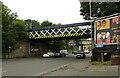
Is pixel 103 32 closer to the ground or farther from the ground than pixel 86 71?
farther from the ground

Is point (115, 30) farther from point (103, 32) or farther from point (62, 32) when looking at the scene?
point (62, 32)

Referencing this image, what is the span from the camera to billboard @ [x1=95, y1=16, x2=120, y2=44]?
1209 inches

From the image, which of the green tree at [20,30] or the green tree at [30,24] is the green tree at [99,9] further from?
the green tree at [30,24]

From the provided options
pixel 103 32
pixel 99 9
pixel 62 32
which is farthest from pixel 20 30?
pixel 103 32

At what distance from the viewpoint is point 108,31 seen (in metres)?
31.7

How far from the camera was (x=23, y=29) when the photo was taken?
5800 centimetres

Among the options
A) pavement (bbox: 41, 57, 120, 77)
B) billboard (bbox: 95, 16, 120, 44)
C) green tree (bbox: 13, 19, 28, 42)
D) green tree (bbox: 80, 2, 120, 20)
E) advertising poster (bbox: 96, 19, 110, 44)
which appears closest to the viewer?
pavement (bbox: 41, 57, 120, 77)

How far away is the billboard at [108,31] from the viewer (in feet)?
101

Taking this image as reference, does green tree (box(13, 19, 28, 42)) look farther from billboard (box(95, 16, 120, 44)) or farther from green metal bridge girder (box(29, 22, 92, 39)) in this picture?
billboard (box(95, 16, 120, 44))

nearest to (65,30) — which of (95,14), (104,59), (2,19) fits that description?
(2,19)

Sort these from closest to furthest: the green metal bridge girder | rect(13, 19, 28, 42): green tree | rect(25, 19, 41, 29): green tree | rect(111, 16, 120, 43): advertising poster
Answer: rect(111, 16, 120, 43): advertising poster < the green metal bridge girder < rect(13, 19, 28, 42): green tree < rect(25, 19, 41, 29): green tree

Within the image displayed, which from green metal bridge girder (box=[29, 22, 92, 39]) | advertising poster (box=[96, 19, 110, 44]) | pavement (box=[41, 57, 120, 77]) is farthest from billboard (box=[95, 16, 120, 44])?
green metal bridge girder (box=[29, 22, 92, 39])

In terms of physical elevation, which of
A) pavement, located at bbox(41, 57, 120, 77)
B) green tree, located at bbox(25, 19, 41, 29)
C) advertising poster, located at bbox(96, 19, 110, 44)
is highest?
green tree, located at bbox(25, 19, 41, 29)

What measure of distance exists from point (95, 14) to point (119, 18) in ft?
33.5
